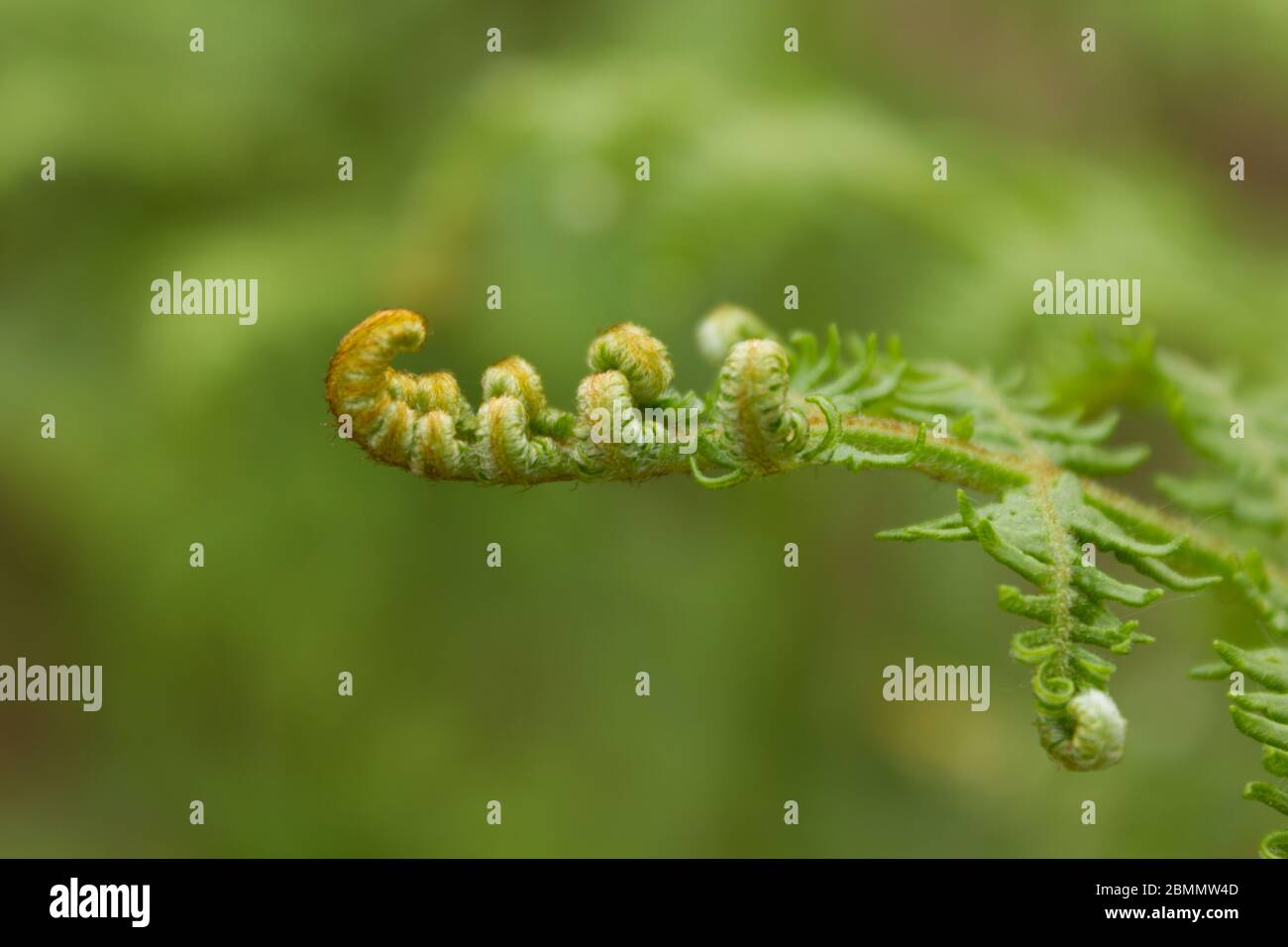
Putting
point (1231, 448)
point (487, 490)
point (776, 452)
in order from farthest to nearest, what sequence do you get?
point (487, 490), point (1231, 448), point (776, 452)

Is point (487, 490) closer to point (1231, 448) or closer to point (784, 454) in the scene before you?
point (1231, 448)

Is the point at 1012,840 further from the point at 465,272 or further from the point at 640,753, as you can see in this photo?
the point at 465,272
